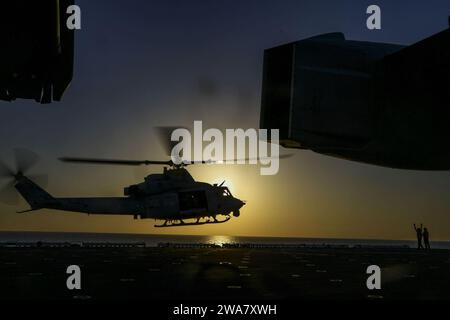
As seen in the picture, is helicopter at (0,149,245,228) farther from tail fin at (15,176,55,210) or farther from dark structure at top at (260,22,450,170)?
dark structure at top at (260,22,450,170)

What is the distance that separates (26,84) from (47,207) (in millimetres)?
31023

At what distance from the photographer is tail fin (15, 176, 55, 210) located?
36031mm

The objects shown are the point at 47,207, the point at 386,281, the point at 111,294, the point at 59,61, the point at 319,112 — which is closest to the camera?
the point at 319,112

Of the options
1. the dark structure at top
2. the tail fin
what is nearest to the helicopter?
the tail fin

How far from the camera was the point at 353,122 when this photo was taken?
437 centimetres

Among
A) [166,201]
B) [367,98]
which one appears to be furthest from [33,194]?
[367,98]

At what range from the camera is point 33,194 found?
38.5 meters

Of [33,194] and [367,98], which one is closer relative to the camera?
[367,98]

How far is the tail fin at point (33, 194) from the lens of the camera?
36.0 metres

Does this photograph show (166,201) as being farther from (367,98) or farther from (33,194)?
(367,98)

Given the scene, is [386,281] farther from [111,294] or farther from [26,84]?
[26,84]

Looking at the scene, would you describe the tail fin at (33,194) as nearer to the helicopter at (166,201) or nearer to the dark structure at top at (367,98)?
the helicopter at (166,201)

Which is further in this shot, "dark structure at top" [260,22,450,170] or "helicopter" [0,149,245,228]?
"helicopter" [0,149,245,228]

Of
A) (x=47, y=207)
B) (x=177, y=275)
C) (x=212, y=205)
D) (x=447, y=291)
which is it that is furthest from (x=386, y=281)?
(x=47, y=207)
